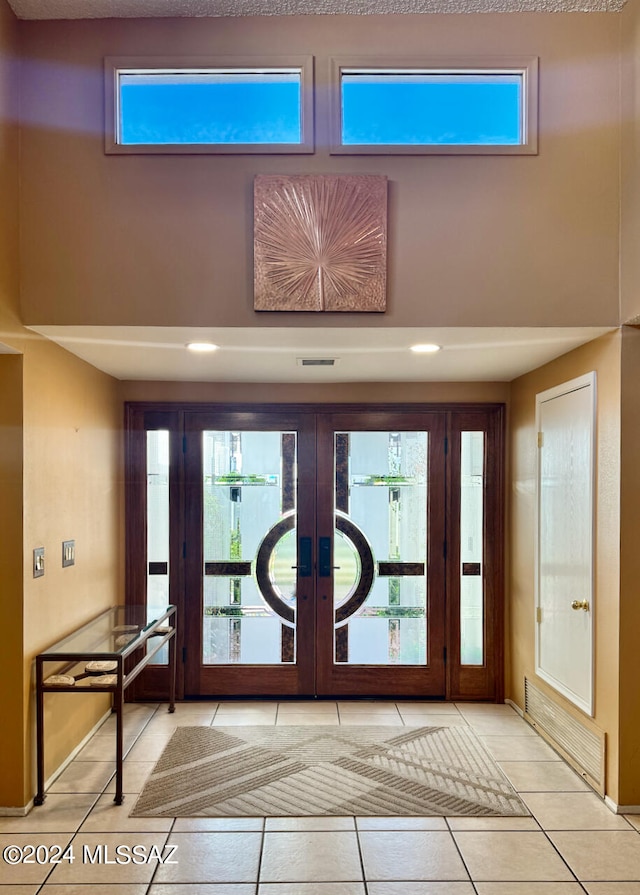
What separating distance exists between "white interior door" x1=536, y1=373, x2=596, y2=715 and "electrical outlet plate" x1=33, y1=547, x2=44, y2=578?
103 inches

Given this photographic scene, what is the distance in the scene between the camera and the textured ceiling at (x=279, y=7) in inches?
116

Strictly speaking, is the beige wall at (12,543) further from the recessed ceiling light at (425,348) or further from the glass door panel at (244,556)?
the recessed ceiling light at (425,348)

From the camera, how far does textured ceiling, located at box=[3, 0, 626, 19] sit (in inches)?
116

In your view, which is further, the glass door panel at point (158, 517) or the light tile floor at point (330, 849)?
the glass door panel at point (158, 517)

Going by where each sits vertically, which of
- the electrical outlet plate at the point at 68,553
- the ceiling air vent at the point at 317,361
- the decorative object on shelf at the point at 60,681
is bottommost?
the decorative object on shelf at the point at 60,681

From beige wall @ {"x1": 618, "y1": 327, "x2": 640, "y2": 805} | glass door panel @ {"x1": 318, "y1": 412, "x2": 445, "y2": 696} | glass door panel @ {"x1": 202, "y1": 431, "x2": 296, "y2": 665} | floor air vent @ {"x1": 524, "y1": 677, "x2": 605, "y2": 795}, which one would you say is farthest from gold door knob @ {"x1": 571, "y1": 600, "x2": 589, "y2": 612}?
glass door panel @ {"x1": 202, "y1": 431, "x2": 296, "y2": 665}

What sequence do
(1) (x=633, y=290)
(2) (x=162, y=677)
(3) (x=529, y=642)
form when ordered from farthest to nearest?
(2) (x=162, y=677)
(3) (x=529, y=642)
(1) (x=633, y=290)

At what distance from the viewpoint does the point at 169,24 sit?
3.04 m

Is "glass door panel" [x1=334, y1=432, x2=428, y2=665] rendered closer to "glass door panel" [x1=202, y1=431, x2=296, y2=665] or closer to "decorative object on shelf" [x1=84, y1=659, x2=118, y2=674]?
"glass door panel" [x1=202, y1=431, x2=296, y2=665]

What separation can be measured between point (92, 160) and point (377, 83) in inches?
53.1

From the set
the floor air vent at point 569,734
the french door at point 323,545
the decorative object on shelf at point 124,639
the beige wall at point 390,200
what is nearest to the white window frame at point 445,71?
the beige wall at point 390,200

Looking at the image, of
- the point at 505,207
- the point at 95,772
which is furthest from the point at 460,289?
the point at 95,772

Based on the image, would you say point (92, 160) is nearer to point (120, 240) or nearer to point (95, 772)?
point (120, 240)

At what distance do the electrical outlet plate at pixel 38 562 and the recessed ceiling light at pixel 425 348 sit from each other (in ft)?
6.80
